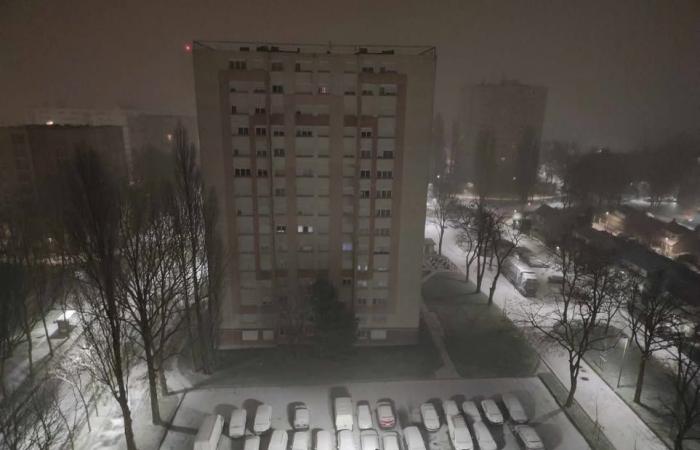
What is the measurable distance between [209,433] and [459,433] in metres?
11.2

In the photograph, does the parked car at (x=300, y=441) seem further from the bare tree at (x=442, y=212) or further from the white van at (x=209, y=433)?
the bare tree at (x=442, y=212)

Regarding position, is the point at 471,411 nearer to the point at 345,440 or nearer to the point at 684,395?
the point at 345,440

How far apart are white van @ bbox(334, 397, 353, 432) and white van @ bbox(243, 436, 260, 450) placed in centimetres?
366

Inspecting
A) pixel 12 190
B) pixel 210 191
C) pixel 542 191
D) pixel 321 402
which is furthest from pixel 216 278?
pixel 542 191

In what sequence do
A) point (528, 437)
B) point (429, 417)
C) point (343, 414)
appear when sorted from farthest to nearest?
point (429, 417)
point (343, 414)
point (528, 437)

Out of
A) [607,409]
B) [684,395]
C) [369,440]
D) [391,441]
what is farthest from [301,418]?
[684,395]

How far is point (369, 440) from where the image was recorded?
58.6ft

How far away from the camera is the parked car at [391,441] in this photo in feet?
57.4

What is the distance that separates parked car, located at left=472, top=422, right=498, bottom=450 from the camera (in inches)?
687

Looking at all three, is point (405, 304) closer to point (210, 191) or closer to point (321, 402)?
point (321, 402)

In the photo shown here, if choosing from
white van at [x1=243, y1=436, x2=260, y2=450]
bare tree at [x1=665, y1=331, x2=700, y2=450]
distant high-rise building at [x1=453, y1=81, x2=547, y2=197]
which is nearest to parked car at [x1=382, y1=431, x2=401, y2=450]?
white van at [x1=243, y1=436, x2=260, y2=450]

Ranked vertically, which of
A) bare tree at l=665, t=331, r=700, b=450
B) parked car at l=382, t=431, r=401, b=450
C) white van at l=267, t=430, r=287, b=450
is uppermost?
bare tree at l=665, t=331, r=700, b=450

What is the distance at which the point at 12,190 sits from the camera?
46.3 meters

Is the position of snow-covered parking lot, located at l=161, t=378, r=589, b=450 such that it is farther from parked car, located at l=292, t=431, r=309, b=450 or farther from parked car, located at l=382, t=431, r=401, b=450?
parked car, located at l=382, t=431, r=401, b=450
